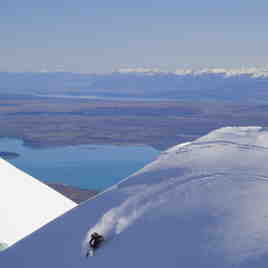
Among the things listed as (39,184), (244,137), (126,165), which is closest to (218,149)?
(244,137)

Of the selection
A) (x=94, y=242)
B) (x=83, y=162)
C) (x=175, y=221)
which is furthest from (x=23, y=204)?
(x=83, y=162)

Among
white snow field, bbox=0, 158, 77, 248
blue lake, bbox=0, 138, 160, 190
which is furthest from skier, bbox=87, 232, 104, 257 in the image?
blue lake, bbox=0, 138, 160, 190

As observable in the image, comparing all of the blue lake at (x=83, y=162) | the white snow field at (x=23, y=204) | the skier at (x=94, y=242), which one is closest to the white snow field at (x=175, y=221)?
the skier at (x=94, y=242)

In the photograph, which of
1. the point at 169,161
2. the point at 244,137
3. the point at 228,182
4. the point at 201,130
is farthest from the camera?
the point at 201,130

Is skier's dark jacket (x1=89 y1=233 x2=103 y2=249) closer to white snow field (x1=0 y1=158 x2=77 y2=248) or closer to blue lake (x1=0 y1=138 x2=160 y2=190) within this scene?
white snow field (x1=0 y1=158 x2=77 y2=248)

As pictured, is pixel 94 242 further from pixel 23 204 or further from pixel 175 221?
pixel 23 204

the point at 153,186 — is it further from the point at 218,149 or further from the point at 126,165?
the point at 126,165
